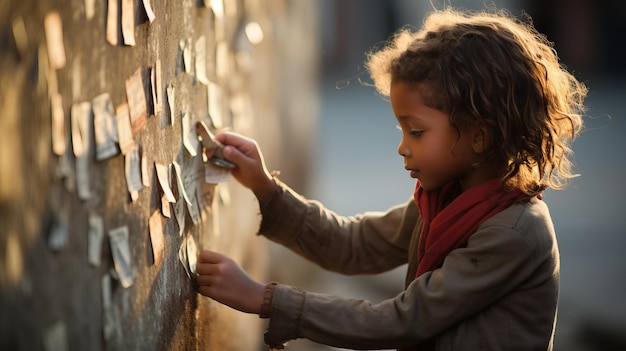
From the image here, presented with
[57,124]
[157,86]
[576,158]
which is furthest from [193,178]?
[576,158]

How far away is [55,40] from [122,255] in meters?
0.42

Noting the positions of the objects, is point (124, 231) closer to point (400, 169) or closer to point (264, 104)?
point (264, 104)

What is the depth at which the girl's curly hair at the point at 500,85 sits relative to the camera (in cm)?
192

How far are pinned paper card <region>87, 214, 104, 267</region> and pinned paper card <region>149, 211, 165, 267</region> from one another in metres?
0.27

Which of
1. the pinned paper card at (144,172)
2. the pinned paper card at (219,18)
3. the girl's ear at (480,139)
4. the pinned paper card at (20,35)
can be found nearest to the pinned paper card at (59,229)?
the pinned paper card at (20,35)

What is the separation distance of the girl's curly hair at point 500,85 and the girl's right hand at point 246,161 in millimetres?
371

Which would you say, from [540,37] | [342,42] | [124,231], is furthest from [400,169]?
[342,42]

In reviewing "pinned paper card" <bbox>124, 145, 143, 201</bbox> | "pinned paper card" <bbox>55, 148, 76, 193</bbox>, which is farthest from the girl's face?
"pinned paper card" <bbox>55, 148, 76, 193</bbox>

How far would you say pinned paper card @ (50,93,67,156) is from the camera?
113cm

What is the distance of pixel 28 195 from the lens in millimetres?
1071

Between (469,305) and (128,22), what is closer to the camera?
(128,22)

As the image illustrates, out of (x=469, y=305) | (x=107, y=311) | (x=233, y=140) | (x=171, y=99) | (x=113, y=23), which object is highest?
(x=113, y=23)

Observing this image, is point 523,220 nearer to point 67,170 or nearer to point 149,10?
point 149,10

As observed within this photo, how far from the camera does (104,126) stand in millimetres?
1312
